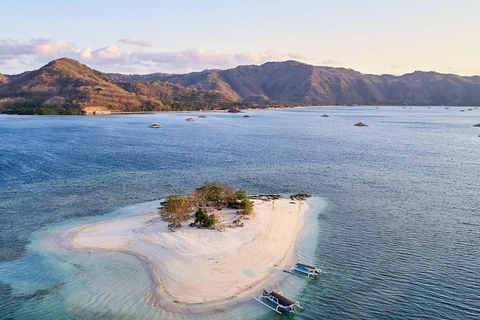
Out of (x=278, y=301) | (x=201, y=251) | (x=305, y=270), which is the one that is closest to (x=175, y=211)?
(x=201, y=251)

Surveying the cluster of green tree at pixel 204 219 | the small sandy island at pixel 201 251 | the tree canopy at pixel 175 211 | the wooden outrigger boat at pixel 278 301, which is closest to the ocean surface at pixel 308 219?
the wooden outrigger boat at pixel 278 301

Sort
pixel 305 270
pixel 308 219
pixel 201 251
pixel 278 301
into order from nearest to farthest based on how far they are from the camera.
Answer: pixel 278 301 → pixel 305 270 → pixel 201 251 → pixel 308 219

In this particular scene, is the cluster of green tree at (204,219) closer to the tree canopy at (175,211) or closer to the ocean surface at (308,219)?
the tree canopy at (175,211)

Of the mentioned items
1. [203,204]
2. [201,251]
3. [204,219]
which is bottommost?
[201,251]

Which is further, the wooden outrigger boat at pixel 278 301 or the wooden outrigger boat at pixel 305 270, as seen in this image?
the wooden outrigger boat at pixel 305 270

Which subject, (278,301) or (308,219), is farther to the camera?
(308,219)

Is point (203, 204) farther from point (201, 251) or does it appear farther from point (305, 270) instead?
point (305, 270)

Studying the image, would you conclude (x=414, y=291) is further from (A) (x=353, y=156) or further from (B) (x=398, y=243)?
(A) (x=353, y=156)
